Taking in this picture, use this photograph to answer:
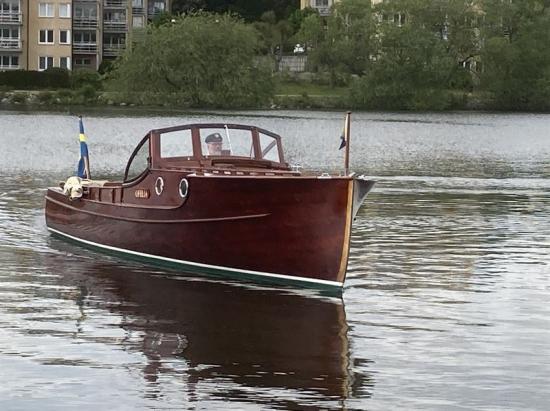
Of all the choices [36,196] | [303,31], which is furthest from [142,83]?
[36,196]

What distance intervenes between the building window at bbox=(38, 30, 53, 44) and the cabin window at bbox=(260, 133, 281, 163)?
12018cm

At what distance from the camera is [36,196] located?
3416 centimetres

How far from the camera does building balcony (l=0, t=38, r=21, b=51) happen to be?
449 ft

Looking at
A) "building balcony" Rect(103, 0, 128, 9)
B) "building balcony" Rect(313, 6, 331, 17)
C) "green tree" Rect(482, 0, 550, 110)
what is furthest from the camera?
"building balcony" Rect(313, 6, 331, 17)

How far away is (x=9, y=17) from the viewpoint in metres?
138

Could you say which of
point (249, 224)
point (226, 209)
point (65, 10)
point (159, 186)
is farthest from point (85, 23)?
point (249, 224)

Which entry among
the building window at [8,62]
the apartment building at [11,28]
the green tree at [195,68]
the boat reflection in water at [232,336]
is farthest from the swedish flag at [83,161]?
the building window at [8,62]

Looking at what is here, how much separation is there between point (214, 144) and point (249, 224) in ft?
8.26

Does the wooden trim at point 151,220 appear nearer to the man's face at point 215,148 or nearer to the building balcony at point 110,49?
the man's face at point 215,148

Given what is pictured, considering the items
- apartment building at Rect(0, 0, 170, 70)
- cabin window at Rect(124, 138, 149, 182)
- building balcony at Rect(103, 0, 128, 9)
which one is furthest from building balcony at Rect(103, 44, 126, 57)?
cabin window at Rect(124, 138, 149, 182)

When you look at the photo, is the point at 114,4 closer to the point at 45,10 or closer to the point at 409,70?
the point at 45,10

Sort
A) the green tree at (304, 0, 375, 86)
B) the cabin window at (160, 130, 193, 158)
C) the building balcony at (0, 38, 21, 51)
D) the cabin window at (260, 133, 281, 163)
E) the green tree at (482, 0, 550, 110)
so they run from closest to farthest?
the cabin window at (160, 130, 193, 158)
the cabin window at (260, 133, 281, 163)
the green tree at (304, 0, 375, 86)
the green tree at (482, 0, 550, 110)
the building balcony at (0, 38, 21, 51)

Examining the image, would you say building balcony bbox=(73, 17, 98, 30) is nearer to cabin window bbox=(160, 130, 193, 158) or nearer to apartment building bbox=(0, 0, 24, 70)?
apartment building bbox=(0, 0, 24, 70)

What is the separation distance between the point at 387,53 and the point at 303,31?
8.65 m
